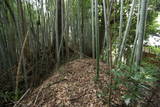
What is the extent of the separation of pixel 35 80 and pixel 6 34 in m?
0.81

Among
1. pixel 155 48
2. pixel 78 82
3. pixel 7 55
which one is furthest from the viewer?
pixel 155 48

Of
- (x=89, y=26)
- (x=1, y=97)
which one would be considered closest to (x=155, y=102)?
(x=1, y=97)

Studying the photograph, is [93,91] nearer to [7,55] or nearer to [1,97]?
[1,97]

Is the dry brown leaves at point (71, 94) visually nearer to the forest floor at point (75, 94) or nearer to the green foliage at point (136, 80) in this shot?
the forest floor at point (75, 94)

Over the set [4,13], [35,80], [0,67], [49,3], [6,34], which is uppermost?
[49,3]

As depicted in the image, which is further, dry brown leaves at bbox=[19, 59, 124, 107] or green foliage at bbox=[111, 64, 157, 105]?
dry brown leaves at bbox=[19, 59, 124, 107]

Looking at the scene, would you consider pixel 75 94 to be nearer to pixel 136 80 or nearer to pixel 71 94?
pixel 71 94

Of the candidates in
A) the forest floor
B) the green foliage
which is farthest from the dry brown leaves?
the green foliage

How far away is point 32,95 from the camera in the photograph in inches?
56.2

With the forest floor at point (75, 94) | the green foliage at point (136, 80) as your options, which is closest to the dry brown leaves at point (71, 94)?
the forest floor at point (75, 94)

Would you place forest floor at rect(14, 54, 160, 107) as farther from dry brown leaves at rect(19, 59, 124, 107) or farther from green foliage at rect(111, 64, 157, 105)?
green foliage at rect(111, 64, 157, 105)

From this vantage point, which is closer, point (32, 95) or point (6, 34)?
point (32, 95)

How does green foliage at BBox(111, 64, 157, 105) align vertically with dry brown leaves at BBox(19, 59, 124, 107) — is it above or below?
above

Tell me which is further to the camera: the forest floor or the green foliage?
the forest floor
